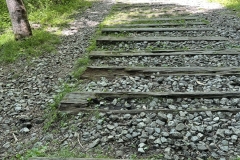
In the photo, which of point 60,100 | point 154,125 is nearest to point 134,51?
point 60,100

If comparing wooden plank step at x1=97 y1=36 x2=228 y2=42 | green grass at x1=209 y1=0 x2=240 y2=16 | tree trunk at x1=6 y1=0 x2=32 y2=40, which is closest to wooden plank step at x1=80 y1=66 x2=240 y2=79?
wooden plank step at x1=97 y1=36 x2=228 y2=42

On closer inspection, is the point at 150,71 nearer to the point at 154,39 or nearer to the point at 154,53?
the point at 154,53

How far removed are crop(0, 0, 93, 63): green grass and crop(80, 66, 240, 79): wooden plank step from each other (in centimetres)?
203

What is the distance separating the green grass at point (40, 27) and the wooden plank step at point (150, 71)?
2030mm

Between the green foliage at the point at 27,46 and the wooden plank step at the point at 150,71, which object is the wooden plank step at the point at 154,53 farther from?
the green foliage at the point at 27,46

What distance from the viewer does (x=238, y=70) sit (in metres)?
5.17

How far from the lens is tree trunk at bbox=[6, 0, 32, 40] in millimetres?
7094

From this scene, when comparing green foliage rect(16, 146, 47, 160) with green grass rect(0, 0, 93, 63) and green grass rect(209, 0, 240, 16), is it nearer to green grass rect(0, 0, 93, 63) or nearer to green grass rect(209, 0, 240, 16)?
green grass rect(0, 0, 93, 63)

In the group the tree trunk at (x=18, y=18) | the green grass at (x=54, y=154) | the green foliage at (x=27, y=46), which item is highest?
the tree trunk at (x=18, y=18)

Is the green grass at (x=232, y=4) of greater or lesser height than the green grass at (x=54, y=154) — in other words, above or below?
above

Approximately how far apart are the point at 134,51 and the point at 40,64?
7.34 feet

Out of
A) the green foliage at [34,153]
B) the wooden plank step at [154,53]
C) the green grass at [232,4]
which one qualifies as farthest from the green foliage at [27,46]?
the green grass at [232,4]

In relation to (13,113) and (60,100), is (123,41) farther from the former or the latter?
(13,113)

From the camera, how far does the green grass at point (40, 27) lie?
22.2ft
